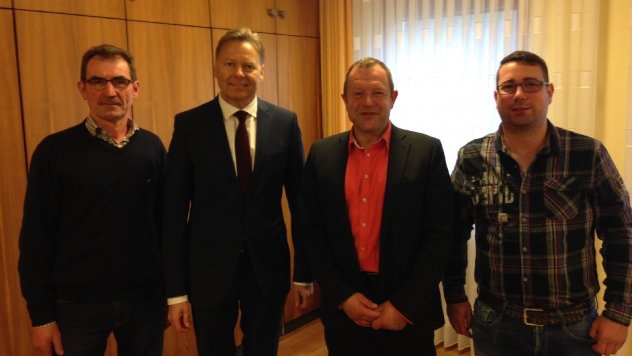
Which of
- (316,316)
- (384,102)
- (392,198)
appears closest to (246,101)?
(384,102)

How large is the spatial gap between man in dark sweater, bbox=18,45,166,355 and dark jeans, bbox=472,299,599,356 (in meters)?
1.25

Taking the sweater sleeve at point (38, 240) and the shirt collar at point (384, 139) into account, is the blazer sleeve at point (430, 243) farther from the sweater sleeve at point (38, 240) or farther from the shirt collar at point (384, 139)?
the sweater sleeve at point (38, 240)

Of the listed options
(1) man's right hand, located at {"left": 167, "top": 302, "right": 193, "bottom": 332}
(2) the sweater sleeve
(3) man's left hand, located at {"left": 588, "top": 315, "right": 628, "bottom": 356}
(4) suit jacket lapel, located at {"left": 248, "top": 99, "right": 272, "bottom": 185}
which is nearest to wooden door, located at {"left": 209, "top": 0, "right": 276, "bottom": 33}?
(4) suit jacket lapel, located at {"left": 248, "top": 99, "right": 272, "bottom": 185}

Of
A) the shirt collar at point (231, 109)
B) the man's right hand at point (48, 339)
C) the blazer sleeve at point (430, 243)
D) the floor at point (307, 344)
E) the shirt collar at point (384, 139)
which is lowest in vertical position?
the floor at point (307, 344)

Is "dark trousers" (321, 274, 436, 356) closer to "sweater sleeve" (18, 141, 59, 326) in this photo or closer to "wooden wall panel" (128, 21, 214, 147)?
"sweater sleeve" (18, 141, 59, 326)

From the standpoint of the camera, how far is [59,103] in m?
2.41

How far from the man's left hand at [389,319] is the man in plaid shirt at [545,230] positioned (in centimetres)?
33

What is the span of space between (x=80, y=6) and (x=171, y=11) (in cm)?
52

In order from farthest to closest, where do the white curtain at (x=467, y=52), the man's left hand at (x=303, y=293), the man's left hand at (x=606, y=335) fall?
the white curtain at (x=467, y=52), the man's left hand at (x=303, y=293), the man's left hand at (x=606, y=335)

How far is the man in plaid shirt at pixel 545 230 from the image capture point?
166cm

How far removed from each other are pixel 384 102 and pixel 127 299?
3.89 feet

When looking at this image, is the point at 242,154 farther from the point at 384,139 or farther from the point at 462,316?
the point at 462,316

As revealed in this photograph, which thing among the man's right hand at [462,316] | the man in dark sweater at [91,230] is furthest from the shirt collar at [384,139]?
the man in dark sweater at [91,230]

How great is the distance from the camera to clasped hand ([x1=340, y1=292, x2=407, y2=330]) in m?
1.68
